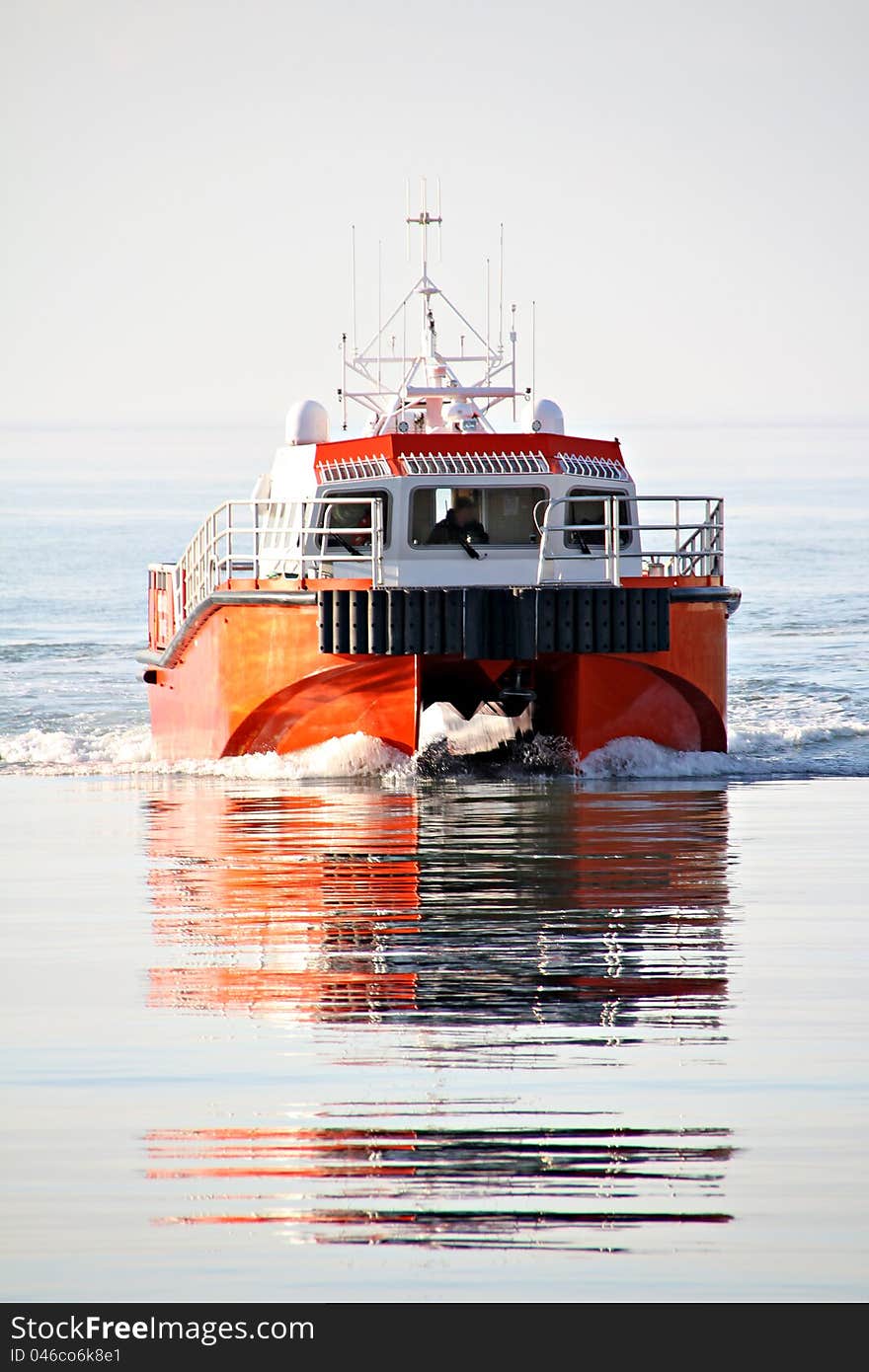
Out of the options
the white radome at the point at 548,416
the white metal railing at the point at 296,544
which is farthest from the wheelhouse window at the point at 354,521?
the white radome at the point at 548,416

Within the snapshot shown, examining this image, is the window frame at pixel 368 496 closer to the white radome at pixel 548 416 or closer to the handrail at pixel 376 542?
the handrail at pixel 376 542

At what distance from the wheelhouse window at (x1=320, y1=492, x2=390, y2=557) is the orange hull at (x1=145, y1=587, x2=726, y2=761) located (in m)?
1.04

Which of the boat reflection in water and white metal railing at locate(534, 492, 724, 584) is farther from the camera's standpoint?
white metal railing at locate(534, 492, 724, 584)

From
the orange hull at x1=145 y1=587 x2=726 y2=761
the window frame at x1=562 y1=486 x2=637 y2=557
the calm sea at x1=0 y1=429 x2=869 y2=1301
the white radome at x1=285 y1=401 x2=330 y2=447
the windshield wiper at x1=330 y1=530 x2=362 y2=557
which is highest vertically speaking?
the white radome at x1=285 y1=401 x2=330 y2=447

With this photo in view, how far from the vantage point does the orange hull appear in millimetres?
14219

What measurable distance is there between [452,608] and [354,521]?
6.68 ft

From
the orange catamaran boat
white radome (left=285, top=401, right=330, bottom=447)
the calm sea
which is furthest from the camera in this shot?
white radome (left=285, top=401, right=330, bottom=447)

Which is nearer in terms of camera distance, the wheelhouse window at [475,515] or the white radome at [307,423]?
the wheelhouse window at [475,515]

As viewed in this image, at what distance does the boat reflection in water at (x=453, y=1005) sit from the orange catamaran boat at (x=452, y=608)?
2.74 metres

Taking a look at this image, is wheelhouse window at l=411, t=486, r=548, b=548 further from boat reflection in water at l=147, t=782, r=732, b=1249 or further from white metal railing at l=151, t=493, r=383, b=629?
boat reflection in water at l=147, t=782, r=732, b=1249

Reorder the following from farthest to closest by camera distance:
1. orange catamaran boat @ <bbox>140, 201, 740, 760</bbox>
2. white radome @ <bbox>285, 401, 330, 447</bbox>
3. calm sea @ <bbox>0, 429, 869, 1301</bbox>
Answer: white radome @ <bbox>285, 401, 330, 447</bbox>
orange catamaran boat @ <bbox>140, 201, 740, 760</bbox>
calm sea @ <bbox>0, 429, 869, 1301</bbox>

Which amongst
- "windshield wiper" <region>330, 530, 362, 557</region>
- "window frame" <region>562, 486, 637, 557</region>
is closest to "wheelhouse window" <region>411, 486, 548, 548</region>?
"window frame" <region>562, 486, 637, 557</region>

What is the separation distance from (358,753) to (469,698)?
124cm

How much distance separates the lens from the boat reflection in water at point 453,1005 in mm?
4273
